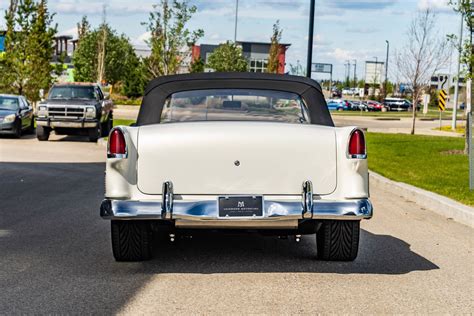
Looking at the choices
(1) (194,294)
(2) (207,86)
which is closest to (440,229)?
(2) (207,86)

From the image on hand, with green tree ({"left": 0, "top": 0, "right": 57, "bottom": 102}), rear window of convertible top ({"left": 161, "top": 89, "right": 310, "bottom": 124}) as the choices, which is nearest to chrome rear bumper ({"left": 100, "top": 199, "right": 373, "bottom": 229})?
rear window of convertible top ({"left": 161, "top": 89, "right": 310, "bottom": 124})

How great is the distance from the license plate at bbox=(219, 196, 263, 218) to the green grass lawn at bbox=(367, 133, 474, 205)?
620cm

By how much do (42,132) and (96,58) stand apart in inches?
2005

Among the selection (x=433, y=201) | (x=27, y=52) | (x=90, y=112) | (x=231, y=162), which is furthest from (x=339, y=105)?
(x=231, y=162)

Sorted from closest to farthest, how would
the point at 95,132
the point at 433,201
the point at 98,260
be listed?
the point at 98,260 < the point at 433,201 < the point at 95,132

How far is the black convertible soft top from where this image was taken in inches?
312

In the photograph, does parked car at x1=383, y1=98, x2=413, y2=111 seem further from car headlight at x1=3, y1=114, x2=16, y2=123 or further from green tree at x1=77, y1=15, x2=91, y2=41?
car headlight at x1=3, y1=114, x2=16, y2=123

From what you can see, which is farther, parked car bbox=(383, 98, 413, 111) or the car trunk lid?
parked car bbox=(383, 98, 413, 111)

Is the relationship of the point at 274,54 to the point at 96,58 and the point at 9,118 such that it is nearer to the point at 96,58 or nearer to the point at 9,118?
the point at 96,58

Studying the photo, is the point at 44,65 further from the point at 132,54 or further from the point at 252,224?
the point at 132,54

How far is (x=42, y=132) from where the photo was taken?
27266 mm

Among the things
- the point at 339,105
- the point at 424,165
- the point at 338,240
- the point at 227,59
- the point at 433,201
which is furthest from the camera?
the point at 339,105

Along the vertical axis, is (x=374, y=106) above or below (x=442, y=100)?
below

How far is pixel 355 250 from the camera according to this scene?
7.61 meters
